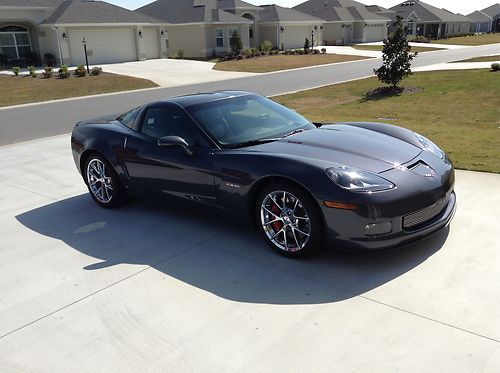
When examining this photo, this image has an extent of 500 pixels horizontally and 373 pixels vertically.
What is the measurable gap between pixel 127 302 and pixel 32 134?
9.99m

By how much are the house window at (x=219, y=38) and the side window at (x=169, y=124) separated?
41.3 metres

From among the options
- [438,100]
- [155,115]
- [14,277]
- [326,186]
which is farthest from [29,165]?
[438,100]

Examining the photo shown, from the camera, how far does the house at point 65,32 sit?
111 feet

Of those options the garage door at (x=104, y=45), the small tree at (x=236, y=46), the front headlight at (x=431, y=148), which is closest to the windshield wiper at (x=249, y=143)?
the front headlight at (x=431, y=148)

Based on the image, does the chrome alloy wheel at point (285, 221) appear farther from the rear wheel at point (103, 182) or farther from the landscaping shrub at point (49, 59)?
the landscaping shrub at point (49, 59)

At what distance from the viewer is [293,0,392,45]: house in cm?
6272

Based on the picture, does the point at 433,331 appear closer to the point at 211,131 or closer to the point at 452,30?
the point at 211,131

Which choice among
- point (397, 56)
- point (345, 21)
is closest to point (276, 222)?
point (397, 56)

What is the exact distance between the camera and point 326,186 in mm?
3787

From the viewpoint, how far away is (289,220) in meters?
4.08

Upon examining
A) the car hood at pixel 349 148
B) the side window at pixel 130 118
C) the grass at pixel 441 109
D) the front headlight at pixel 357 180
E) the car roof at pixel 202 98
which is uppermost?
the car roof at pixel 202 98

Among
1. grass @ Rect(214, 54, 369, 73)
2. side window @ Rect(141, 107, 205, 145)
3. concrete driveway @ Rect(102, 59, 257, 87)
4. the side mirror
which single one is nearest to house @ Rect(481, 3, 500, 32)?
grass @ Rect(214, 54, 369, 73)

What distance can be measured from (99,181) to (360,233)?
353cm

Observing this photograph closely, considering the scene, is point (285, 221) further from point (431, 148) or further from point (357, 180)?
point (431, 148)
